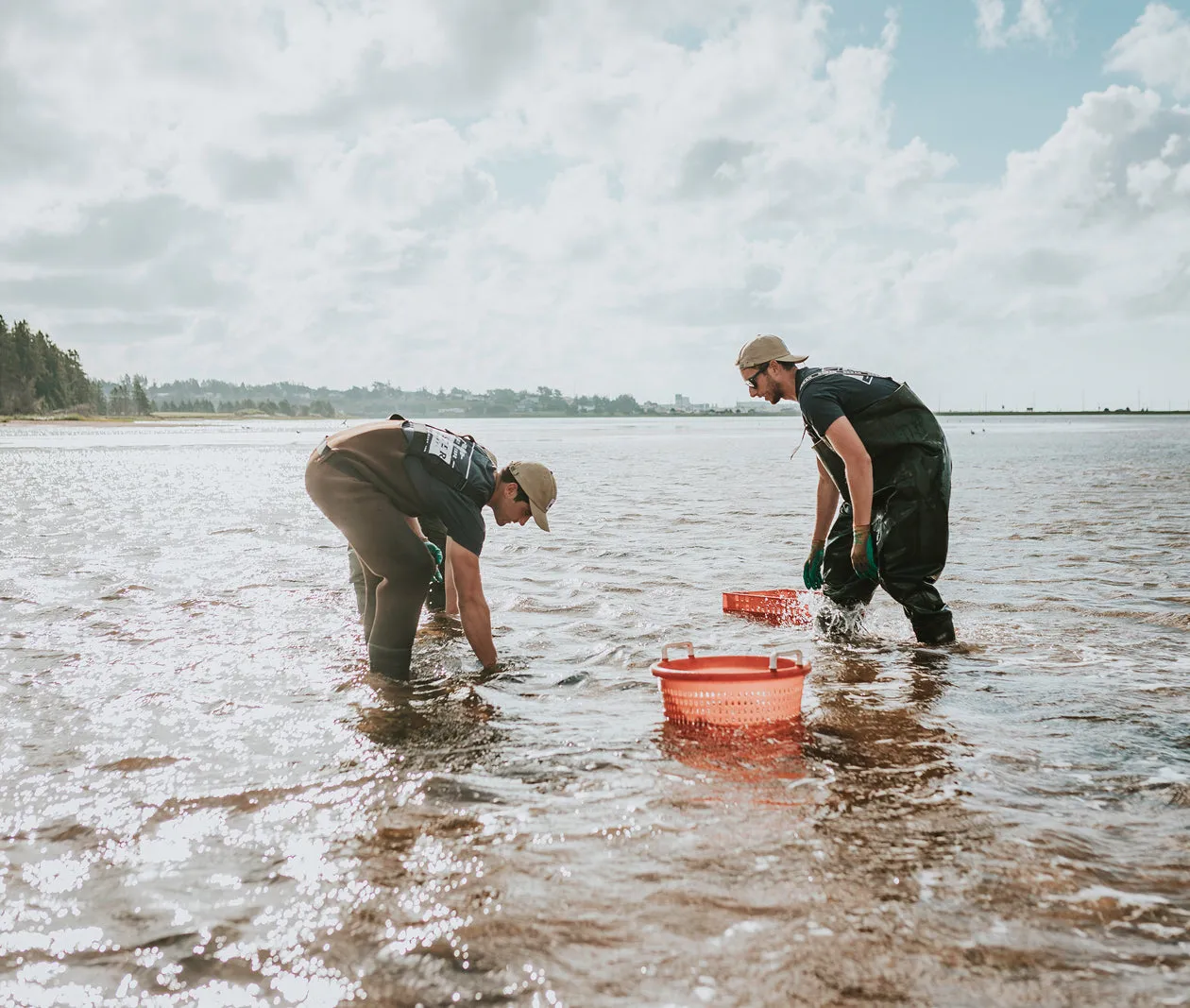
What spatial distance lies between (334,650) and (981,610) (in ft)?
18.2

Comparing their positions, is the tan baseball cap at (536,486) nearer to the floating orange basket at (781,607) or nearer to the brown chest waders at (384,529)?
the brown chest waders at (384,529)

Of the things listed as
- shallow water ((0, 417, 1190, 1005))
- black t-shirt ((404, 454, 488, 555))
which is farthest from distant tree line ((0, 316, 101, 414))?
black t-shirt ((404, 454, 488, 555))

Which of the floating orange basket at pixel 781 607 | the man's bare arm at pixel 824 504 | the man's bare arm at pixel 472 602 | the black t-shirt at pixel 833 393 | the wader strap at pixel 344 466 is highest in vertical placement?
the black t-shirt at pixel 833 393

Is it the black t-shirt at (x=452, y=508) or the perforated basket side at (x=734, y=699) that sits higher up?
the black t-shirt at (x=452, y=508)

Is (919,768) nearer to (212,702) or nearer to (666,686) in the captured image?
(666,686)

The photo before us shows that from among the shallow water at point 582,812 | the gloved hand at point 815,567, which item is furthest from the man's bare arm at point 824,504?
the shallow water at point 582,812

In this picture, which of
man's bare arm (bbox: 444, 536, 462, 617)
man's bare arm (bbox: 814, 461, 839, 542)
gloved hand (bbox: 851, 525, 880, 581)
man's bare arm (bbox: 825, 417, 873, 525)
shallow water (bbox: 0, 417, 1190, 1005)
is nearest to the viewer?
shallow water (bbox: 0, 417, 1190, 1005)

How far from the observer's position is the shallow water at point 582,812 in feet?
8.97

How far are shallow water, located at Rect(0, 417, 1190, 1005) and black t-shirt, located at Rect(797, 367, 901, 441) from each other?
67.3 inches

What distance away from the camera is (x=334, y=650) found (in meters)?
6.83

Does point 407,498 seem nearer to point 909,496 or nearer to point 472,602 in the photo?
point 472,602

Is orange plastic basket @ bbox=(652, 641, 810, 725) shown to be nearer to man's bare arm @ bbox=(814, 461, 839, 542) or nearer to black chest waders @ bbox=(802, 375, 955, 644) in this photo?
black chest waders @ bbox=(802, 375, 955, 644)

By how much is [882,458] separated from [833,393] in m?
0.61

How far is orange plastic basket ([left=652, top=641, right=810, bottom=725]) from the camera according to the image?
465cm
